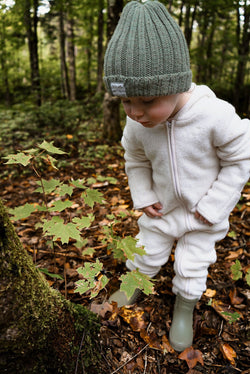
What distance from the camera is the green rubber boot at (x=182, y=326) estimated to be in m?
1.89

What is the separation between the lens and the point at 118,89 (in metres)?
1.34

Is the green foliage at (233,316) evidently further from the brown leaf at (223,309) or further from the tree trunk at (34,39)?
the tree trunk at (34,39)

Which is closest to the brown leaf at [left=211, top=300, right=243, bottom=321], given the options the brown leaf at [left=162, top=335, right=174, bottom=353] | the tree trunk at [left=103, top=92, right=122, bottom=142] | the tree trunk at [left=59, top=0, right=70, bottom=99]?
the brown leaf at [left=162, top=335, right=174, bottom=353]

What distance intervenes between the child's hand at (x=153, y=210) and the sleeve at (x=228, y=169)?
306mm

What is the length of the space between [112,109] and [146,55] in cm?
456

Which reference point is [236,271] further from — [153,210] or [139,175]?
[139,175]

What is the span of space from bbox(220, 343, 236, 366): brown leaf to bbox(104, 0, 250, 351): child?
227mm

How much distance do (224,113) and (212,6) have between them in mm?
6387

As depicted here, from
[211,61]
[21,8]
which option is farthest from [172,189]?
[211,61]

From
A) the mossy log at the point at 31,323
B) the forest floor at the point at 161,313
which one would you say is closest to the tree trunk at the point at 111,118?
the forest floor at the point at 161,313

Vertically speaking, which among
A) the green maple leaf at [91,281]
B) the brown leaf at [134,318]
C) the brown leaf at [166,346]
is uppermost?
the green maple leaf at [91,281]

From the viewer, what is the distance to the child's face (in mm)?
1398

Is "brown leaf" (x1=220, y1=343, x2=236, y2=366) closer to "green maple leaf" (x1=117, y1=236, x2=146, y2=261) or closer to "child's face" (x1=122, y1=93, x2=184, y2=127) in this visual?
"green maple leaf" (x1=117, y1=236, x2=146, y2=261)

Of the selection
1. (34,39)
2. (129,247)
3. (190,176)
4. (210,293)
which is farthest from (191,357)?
(34,39)
